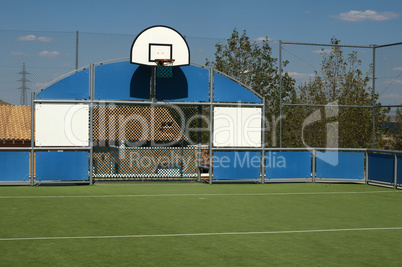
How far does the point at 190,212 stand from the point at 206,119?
10521 mm

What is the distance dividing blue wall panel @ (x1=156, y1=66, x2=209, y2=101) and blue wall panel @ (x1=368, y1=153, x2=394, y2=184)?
6110mm

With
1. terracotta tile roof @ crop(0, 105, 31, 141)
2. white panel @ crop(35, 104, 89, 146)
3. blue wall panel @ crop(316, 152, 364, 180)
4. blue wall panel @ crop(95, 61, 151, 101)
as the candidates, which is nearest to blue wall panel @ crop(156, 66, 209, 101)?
blue wall panel @ crop(95, 61, 151, 101)

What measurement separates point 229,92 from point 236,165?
253 centimetres

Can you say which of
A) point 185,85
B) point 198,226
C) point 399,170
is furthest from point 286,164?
point 198,226

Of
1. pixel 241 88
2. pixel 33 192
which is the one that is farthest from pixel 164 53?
pixel 33 192

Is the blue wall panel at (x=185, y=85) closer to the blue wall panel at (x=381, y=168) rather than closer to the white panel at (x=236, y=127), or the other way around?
the white panel at (x=236, y=127)

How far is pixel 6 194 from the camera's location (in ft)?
51.0

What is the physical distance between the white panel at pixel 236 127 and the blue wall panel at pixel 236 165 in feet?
1.14

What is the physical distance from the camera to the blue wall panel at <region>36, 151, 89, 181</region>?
17938mm

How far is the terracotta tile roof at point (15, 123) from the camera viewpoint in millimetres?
31766

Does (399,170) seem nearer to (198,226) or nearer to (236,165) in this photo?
(236,165)

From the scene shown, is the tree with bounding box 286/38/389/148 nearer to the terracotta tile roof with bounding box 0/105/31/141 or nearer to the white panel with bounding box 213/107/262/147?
the white panel with bounding box 213/107/262/147

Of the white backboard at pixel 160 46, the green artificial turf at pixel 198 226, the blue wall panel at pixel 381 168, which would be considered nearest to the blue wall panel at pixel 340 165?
the blue wall panel at pixel 381 168

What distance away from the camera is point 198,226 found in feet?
35.2
